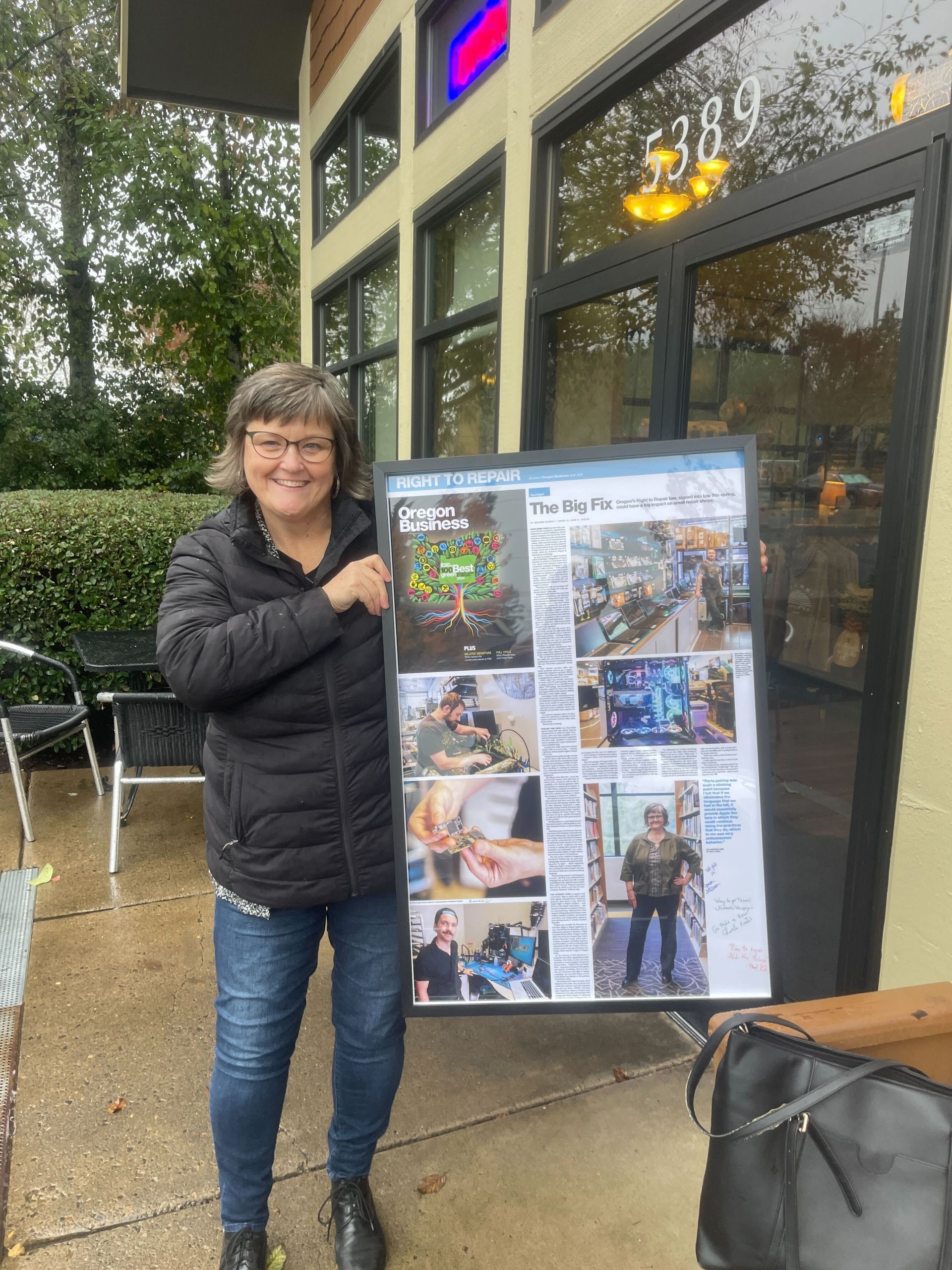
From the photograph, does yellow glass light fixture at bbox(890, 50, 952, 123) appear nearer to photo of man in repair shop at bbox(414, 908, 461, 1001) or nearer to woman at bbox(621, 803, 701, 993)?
woman at bbox(621, 803, 701, 993)

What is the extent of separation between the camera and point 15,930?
337cm

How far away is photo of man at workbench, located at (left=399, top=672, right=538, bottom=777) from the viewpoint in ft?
5.73

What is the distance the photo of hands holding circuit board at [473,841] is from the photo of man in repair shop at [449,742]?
34 mm

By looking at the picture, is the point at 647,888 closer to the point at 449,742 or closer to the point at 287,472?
the point at 449,742

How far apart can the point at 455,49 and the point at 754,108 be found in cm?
295

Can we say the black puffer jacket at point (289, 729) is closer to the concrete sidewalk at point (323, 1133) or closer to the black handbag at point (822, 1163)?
the black handbag at point (822, 1163)

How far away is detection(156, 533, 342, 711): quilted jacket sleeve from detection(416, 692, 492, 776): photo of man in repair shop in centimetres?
27

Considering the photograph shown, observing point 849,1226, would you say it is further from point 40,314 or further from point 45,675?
point 40,314

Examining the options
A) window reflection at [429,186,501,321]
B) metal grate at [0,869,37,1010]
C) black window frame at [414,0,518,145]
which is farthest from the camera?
black window frame at [414,0,518,145]

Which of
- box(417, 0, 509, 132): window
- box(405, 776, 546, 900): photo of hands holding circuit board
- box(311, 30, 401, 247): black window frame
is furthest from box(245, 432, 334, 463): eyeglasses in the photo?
box(311, 30, 401, 247): black window frame

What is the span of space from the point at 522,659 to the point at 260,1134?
116 centimetres

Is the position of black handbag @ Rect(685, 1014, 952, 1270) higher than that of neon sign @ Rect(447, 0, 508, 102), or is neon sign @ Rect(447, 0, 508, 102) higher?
neon sign @ Rect(447, 0, 508, 102)

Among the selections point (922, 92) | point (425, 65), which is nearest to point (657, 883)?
point (922, 92)

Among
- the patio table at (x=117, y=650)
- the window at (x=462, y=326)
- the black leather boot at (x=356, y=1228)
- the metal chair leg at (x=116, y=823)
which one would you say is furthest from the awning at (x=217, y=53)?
the black leather boot at (x=356, y=1228)
